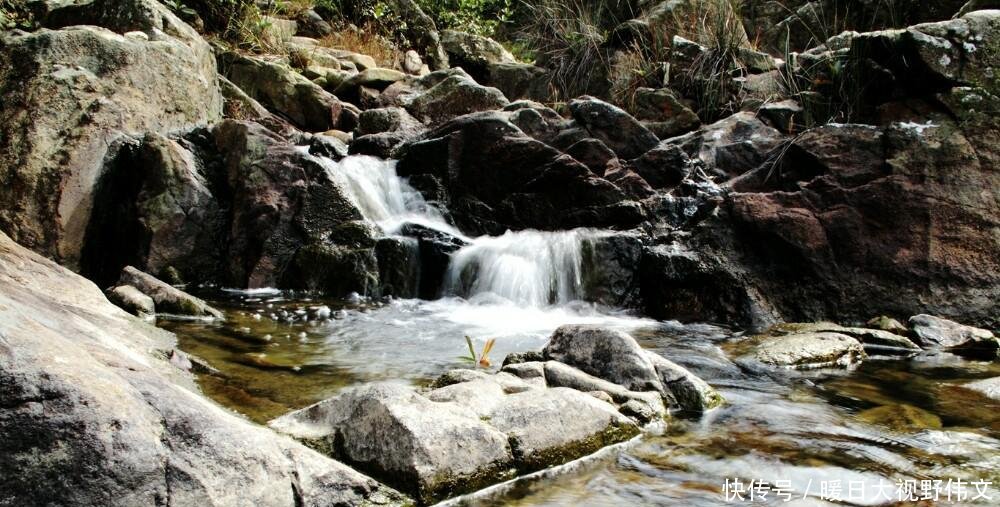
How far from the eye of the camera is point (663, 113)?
1124cm

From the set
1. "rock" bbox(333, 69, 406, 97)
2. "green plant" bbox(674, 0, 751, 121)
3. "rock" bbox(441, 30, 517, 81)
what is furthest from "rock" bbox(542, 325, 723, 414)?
"rock" bbox(441, 30, 517, 81)

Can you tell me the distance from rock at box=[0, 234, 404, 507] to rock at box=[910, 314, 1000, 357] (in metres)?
6.00

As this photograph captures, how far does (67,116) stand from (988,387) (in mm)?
8845

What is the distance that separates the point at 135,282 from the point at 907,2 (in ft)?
45.3

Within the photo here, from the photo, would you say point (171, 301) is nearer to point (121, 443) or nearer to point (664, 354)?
point (664, 354)

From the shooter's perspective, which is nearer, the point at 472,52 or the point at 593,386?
Result: the point at 593,386

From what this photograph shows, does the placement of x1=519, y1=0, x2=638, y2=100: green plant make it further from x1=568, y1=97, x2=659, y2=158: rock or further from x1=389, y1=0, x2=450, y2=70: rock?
x1=568, y1=97, x2=659, y2=158: rock

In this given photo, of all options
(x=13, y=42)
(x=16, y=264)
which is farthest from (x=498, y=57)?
(x=16, y=264)

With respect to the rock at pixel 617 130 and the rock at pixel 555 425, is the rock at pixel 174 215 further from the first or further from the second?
the rock at pixel 555 425

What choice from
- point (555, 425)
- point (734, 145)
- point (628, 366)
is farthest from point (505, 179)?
point (555, 425)

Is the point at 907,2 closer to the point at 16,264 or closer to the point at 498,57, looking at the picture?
the point at 498,57

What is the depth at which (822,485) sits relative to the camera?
124 inches

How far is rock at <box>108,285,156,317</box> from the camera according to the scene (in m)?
5.69

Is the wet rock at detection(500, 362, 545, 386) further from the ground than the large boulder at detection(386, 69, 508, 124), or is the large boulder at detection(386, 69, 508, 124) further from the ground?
the large boulder at detection(386, 69, 508, 124)
